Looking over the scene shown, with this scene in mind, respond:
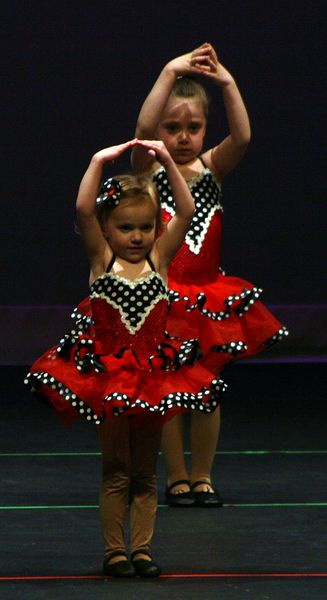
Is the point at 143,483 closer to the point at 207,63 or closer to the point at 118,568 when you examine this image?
the point at 118,568

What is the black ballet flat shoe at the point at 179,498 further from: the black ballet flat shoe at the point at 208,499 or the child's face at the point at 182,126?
the child's face at the point at 182,126

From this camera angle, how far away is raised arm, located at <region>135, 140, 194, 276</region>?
3355 mm

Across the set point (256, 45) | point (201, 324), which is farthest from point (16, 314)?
point (201, 324)

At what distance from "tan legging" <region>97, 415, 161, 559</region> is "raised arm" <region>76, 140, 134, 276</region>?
0.34 meters

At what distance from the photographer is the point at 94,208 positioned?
133 inches

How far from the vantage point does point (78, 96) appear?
7.48 m

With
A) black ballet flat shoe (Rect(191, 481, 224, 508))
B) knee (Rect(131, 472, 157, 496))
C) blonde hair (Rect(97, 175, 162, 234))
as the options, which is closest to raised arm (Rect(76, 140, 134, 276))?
blonde hair (Rect(97, 175, 162, 234))

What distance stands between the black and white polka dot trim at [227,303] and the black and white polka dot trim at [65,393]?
2.51 ft

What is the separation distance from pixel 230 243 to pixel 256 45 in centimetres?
92

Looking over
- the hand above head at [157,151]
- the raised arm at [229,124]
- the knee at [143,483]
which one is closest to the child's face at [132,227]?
the hand above head at [157,151]

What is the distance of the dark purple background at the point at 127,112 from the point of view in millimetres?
7434

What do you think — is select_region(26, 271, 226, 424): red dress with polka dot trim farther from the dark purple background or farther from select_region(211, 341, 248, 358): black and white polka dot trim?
the dark purple background

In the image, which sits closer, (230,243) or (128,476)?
(128,476)

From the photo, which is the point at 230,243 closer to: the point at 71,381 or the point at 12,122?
the point at 12,122
